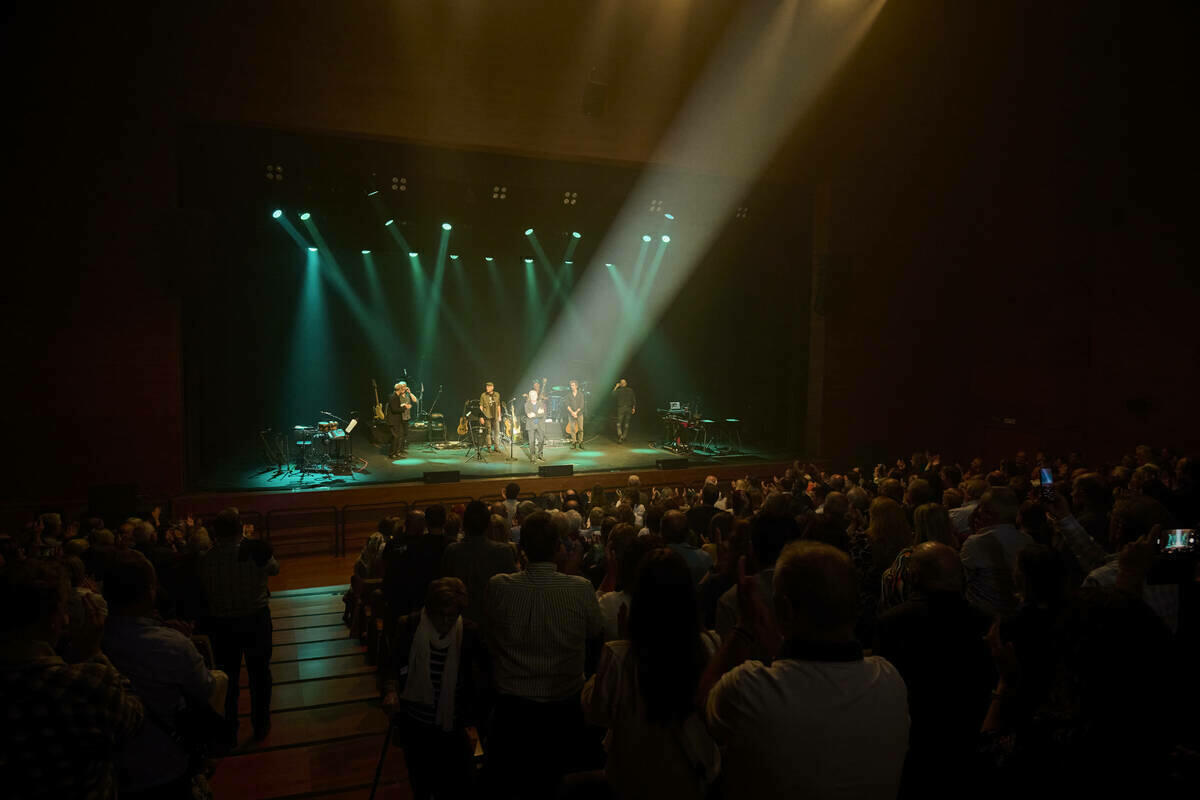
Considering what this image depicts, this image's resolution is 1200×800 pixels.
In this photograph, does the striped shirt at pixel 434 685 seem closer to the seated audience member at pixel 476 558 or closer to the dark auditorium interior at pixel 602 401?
the dark auditorium interior at pixel 602 401

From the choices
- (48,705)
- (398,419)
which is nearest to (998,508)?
(48,705)

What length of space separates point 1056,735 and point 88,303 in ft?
37.1

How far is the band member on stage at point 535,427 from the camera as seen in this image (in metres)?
13.5

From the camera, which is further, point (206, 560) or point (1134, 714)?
point (206, 560)

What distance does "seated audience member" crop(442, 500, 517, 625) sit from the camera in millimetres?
3641

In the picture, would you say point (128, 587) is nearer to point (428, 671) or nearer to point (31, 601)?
point (31, 601)

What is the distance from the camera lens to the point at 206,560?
4012mm

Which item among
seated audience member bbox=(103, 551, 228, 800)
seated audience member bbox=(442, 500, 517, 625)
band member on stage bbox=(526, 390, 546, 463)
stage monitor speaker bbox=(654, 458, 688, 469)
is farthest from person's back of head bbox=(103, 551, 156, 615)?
band member on stage bbox=(526, 390, 546, 463)

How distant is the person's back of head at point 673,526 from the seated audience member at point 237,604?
220 cm

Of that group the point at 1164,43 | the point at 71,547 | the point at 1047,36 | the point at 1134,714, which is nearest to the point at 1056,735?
the point at 1134,714

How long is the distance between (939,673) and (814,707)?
1.12 meters

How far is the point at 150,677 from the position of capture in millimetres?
2189

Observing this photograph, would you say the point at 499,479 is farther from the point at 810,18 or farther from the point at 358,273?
the point at 810,18

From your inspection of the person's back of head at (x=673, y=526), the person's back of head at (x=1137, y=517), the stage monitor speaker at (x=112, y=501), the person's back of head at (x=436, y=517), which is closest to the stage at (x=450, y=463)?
the stage monitor speaker at (x=112, y=501)
